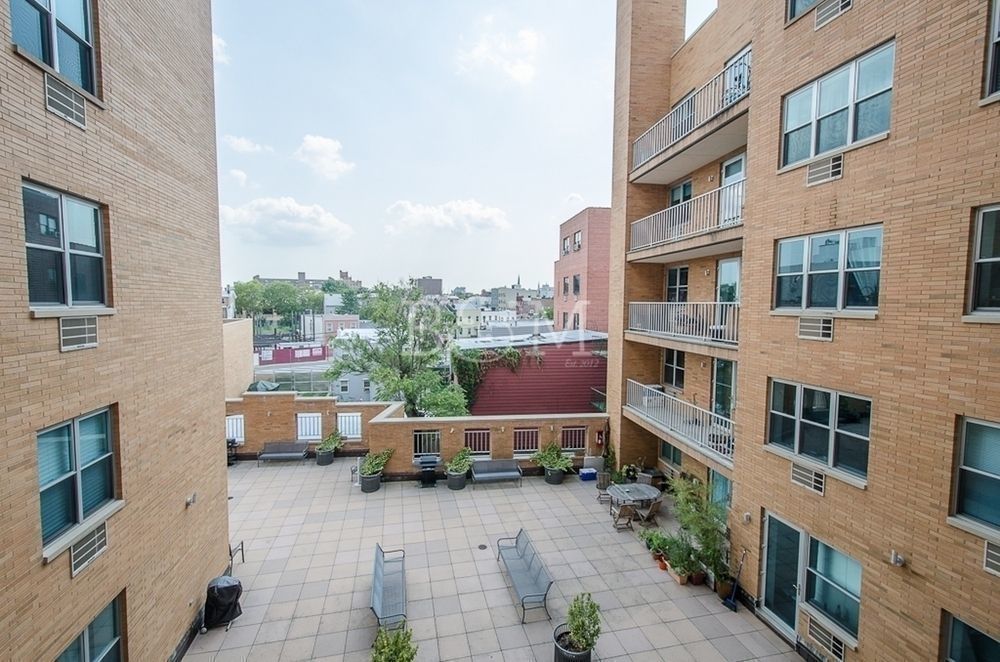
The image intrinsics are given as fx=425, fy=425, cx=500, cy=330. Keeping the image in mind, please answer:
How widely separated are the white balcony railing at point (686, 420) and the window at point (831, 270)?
319 centimetres

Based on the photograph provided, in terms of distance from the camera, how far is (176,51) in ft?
21.8

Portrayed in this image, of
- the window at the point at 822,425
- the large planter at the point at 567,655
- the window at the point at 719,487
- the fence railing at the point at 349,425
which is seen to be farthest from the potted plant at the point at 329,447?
the window at the point at 822,425

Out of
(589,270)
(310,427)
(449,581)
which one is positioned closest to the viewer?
(449,581)

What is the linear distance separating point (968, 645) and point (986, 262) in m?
4.46

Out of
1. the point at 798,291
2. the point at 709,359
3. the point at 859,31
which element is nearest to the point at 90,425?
the point at 798,291

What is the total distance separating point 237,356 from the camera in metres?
23.1

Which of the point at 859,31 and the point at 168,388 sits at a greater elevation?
the point at 859,31

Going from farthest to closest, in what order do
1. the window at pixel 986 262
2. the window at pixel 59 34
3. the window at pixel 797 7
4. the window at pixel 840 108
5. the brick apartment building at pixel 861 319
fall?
the window at pixel 797 7, the window at pixel 840 108, the brick apartment building at pixel 861 319, the window at pixel 986 262, the window at pixel 59 34

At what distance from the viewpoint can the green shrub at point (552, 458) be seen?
13.9 metres

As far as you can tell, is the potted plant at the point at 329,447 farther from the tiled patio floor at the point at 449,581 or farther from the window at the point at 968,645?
the window at the point at 968,645

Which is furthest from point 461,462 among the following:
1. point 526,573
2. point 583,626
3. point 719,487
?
point 583,626

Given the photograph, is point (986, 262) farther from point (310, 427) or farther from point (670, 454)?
point (310, 427)

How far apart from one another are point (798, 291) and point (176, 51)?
10803 mm

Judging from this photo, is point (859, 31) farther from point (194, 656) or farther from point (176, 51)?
point (194, 656)
